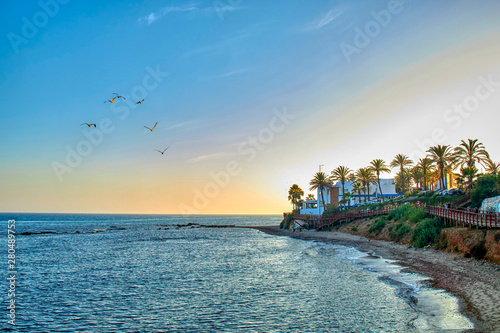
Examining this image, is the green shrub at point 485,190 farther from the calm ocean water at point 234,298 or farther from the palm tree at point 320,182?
the palm tree at point 320,182

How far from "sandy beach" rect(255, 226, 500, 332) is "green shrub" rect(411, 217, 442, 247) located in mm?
1309

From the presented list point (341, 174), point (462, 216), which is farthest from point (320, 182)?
point (462, 216)

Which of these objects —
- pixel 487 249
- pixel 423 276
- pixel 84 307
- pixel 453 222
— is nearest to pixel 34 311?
pixel 84 307

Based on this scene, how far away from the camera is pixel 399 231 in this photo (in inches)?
1730

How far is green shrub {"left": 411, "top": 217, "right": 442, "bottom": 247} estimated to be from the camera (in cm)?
3507

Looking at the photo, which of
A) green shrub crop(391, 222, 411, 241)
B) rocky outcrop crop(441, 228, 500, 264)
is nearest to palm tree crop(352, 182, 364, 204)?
green shrub crop(391, 222, 411, 241)

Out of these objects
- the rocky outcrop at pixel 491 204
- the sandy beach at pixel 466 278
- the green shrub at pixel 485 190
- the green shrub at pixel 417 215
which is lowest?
the sandy beach at pixel 466 278

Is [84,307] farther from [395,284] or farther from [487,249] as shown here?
[487,249]

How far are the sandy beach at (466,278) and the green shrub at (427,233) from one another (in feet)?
4.29

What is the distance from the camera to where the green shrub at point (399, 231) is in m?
42.9

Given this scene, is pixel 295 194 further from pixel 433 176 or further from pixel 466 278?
pixel 466 278

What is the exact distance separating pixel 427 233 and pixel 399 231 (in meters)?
8.28

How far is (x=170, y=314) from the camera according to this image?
18.0 m

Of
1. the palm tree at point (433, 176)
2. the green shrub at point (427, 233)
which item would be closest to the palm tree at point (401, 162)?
the palm tree at point (433, 176)
